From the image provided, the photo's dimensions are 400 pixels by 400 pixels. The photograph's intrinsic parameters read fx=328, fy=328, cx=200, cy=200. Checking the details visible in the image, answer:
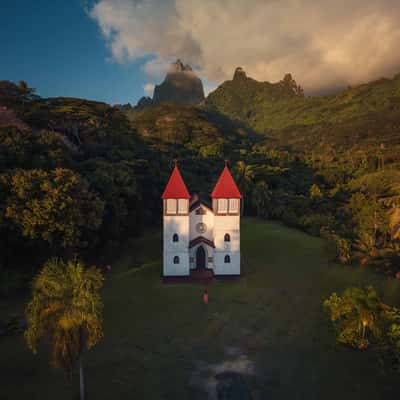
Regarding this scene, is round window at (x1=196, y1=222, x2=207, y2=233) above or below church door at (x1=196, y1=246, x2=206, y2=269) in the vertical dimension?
above

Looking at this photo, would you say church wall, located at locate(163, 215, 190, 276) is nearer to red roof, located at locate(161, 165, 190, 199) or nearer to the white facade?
the white facade

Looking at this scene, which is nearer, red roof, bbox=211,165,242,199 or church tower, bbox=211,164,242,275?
red roof, bbox=211,165,242,199

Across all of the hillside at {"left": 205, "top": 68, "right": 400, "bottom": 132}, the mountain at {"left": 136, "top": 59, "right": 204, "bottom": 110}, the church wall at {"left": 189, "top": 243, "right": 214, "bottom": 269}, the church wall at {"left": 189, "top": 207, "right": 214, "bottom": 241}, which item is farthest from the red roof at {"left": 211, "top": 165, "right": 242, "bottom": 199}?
the mountain at {"left": 136, "top": 59, "right": 204, "bottom": 110}

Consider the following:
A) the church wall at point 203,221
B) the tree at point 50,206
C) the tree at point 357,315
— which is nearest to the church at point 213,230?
the church wall at point 203,221

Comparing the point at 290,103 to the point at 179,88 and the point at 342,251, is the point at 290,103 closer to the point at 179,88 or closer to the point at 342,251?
the point at 179,88

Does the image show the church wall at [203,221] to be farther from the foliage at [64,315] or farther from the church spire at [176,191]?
the foliage at [64,315]

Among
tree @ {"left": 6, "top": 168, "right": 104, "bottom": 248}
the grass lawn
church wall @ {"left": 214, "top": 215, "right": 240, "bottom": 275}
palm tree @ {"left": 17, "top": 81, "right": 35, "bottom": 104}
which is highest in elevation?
palm tree @ {"left": 17, "top": 81, "right": 35, "bottom": 104}

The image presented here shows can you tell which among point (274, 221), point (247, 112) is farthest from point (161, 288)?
point (247, 112)

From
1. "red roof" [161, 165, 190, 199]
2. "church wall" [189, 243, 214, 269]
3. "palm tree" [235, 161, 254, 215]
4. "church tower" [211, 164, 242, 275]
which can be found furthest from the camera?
"palm tree" [235, 161, 254, 215]
